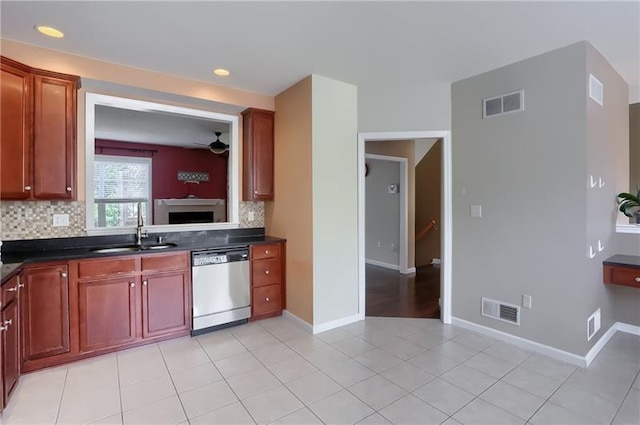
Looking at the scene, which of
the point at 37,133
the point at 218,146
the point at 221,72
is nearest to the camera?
the point at 37,133

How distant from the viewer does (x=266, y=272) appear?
12.0 feet

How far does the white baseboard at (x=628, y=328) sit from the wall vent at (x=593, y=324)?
750 millimetres

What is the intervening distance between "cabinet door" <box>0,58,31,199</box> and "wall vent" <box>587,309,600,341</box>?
464 cm

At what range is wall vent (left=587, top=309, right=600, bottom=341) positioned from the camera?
2.64 metres

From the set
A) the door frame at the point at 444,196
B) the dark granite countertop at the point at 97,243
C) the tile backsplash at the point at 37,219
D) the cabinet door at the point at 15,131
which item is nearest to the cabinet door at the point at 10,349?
the dark granite countertop at the point at 97,243

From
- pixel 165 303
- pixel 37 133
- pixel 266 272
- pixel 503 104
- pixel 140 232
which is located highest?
pixel 503 104

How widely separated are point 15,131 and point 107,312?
5.23 feet

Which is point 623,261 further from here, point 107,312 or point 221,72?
point 107,312

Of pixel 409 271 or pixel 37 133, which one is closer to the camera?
pixel 37 133

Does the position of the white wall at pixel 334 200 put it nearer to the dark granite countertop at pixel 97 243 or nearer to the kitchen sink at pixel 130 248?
the dark granite countertop at pixel 97 243

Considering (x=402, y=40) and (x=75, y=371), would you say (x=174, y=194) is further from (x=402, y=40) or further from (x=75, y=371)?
(x=402, y=40)

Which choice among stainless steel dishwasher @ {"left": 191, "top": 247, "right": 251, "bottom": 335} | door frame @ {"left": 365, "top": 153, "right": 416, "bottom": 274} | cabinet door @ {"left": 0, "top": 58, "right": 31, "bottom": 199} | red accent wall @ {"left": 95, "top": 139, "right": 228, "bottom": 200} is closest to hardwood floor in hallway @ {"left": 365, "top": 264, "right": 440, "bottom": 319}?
door frame @ {"left": 365, "top": 153, "right": 416, "bottom": 274}

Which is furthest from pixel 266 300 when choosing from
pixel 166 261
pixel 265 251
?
pixel 166 261

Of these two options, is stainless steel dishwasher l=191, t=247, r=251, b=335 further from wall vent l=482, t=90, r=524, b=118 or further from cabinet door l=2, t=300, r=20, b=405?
wall vent l=482, t=90, r=524, b=118
